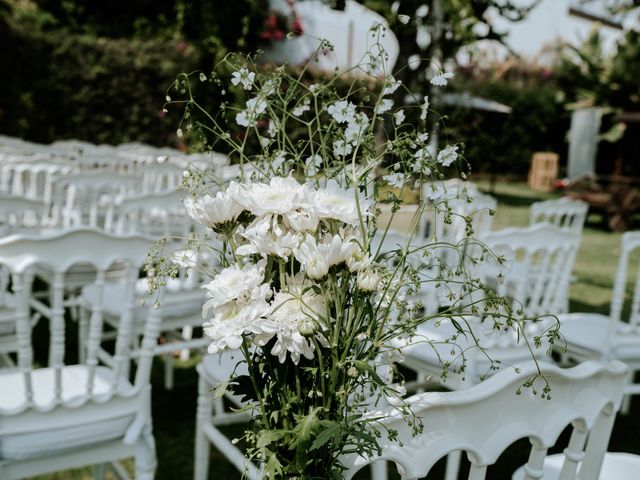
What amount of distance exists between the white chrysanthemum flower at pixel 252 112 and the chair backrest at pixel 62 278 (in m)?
0.86

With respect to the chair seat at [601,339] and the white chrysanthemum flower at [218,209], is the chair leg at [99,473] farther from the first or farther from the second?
the chair seat at [601,339]

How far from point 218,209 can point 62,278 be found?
99 centimetres

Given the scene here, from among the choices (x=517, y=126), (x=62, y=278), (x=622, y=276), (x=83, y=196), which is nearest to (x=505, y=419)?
(x=62, y=278)

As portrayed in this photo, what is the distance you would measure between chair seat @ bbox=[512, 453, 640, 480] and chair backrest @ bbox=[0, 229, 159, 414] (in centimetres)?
115

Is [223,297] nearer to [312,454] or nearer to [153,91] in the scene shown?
[312,454]

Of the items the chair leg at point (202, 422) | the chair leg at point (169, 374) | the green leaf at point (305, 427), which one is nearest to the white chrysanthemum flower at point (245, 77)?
the green leaf at point (305, 427)

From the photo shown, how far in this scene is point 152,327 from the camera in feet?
6.44

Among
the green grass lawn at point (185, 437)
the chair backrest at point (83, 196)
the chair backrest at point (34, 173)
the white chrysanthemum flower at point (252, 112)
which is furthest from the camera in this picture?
the chair backrest at point (34, 173)

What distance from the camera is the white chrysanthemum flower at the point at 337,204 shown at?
2.80 feet

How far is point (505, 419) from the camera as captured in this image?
0.92m

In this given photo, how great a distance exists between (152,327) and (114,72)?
9.87 metres

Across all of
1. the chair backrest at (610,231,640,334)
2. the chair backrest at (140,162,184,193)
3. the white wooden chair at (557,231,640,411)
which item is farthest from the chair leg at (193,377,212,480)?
the chair backrest at (140,162,184,193)

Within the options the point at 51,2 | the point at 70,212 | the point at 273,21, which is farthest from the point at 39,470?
the point at 51,2

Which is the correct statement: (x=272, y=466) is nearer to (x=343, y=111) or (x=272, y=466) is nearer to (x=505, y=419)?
(x=505, y=419)
